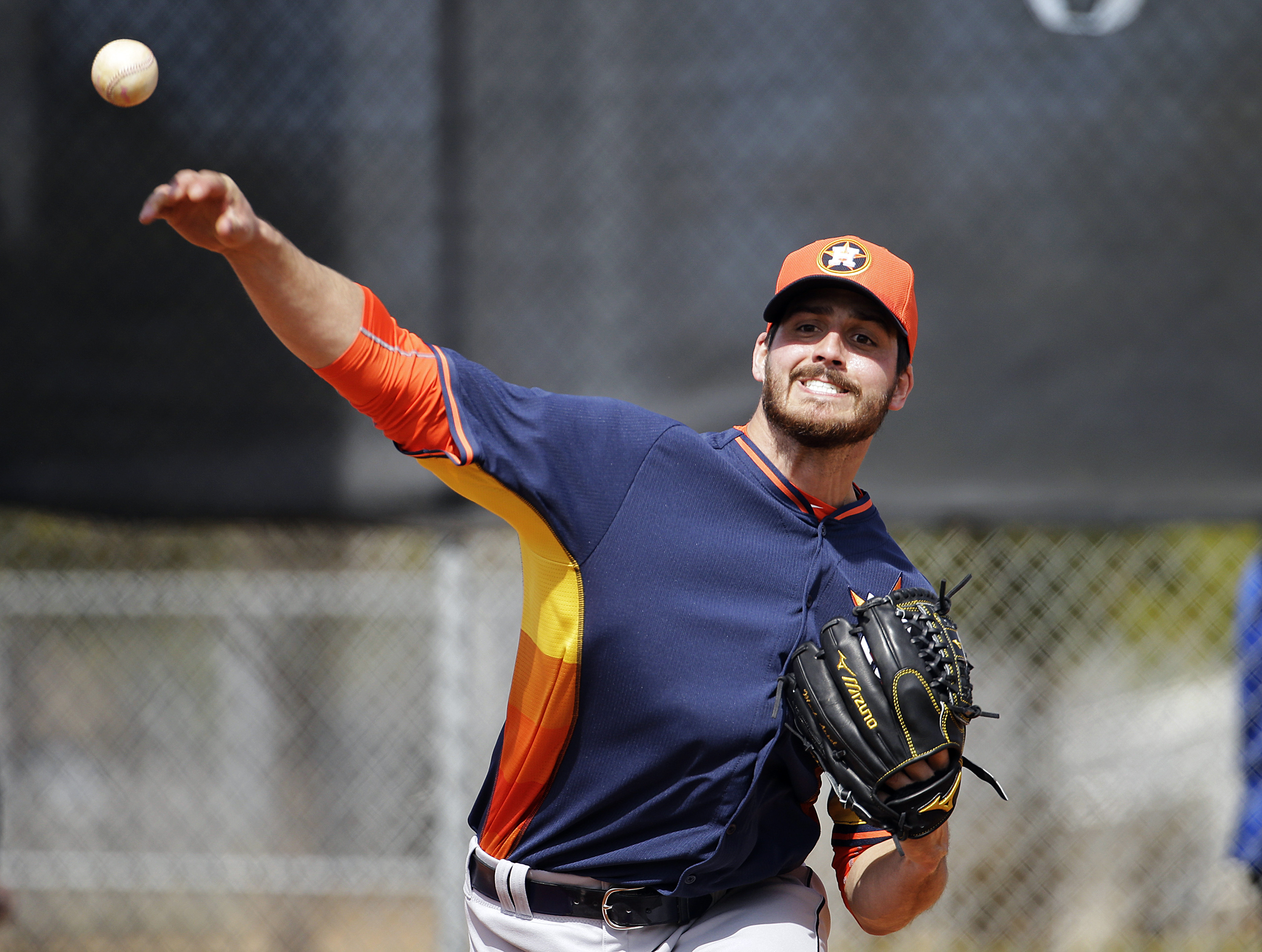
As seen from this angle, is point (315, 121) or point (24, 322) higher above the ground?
point (315, 121)

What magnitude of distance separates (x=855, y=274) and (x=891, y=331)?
0.14 meters

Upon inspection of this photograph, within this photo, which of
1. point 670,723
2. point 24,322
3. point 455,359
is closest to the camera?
point 455,359

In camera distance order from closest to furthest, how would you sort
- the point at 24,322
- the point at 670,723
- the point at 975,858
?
the point at 670,723 < the point at 24,322 < the point at 975,858

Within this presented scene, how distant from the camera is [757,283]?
3031 millimetres

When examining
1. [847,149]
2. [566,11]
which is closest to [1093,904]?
[847,149]

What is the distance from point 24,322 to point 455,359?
1964 mm

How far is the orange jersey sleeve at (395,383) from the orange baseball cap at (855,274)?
0.64m

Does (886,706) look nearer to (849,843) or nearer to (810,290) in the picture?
(849,843)

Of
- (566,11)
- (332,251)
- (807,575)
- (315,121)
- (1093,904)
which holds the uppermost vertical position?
(566,11)

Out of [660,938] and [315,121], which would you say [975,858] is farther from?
[315,121]

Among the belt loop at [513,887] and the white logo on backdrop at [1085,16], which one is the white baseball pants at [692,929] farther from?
the white logo on backdrop at [1085,16]

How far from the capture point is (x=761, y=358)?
205 centimetres

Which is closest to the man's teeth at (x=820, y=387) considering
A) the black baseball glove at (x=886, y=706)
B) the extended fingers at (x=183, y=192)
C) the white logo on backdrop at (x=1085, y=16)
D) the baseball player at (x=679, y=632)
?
the baseball player at (x=679, y=632)

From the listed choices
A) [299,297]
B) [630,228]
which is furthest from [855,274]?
[630,228]
